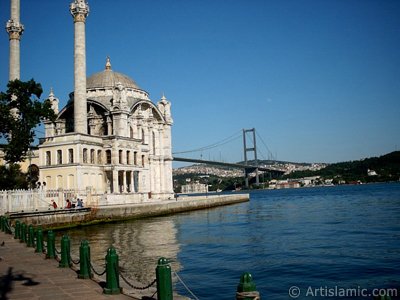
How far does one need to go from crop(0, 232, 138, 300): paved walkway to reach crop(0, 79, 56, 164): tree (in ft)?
56.6

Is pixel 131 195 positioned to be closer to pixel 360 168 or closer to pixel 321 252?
pixel 321 252

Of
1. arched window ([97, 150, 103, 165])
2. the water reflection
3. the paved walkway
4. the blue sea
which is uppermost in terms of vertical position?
arched window ([97, 150, 103, 165])

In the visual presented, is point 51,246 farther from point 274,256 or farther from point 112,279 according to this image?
point 274,256

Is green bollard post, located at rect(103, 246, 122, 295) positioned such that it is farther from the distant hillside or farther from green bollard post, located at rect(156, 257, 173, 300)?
the distant hillside

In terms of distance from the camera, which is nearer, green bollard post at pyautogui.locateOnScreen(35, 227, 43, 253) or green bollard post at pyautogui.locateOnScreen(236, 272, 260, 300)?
green bollard post at pyautogui.locateOnScreen(236, 272, 260, 300)

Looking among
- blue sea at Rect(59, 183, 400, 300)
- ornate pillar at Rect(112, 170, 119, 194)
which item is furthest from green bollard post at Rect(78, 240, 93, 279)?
ornate pillar at Rect(112, 170, 119, 194)

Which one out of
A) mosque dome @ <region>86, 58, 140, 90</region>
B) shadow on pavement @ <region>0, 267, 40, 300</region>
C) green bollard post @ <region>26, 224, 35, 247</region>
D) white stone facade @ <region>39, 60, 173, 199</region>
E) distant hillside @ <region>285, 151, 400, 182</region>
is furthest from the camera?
distant hillside @ <region>285, 151, 400, 182</region>

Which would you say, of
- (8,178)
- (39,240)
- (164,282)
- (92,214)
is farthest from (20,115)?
(164,282)

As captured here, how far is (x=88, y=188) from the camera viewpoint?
1321 inches

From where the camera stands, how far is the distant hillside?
114625 millimetres

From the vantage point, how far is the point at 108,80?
156 feet

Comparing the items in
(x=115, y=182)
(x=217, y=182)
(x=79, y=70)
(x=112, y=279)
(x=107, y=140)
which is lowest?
(x=112, y=279)

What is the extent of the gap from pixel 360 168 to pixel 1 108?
117 metres

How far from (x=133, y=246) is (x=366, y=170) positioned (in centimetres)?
11644
